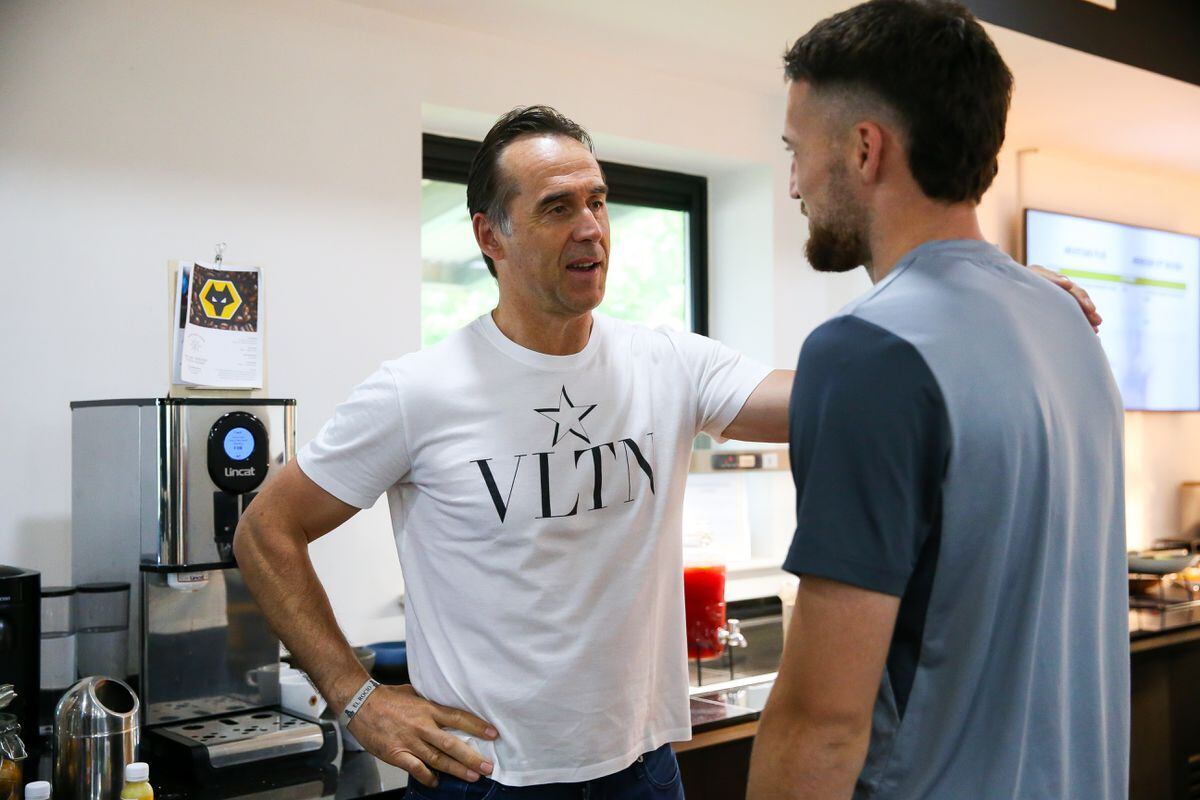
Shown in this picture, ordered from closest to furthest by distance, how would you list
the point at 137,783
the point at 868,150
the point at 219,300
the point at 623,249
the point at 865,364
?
the point at 865,364 → the point at 868,150 → the point at 137,783 → the point at 219,300 → the point at 623,249

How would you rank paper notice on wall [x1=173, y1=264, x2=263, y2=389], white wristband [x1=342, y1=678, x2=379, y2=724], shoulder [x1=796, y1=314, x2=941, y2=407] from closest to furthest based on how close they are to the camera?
shoulder [x1=796, y1=314, x2=941, y2=407]
white wristband [x1=342, y1=678, x2=379, y2=724]
paper notice on wall [x1=173, y1=264, x2=263, y2=389]

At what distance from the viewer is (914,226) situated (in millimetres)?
1007

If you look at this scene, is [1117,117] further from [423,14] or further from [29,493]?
[29,493]

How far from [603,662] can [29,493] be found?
4.42 ft

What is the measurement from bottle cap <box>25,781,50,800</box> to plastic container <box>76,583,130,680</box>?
0.34 meters

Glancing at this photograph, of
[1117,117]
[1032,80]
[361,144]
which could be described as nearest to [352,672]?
[361,144]

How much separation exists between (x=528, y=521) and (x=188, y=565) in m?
0.71

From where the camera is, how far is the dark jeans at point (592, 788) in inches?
57.7

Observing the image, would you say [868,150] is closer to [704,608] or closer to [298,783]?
[298,783]

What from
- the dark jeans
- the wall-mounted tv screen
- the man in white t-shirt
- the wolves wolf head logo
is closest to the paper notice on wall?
the wolves wolf head logo

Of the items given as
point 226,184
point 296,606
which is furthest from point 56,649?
point 226,184

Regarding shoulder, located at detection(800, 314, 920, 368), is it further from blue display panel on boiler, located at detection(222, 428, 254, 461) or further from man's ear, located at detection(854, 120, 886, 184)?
blue display panel on boiler, located at detection(222, 428, 254, 461)

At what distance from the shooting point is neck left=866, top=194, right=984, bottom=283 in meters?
1.01

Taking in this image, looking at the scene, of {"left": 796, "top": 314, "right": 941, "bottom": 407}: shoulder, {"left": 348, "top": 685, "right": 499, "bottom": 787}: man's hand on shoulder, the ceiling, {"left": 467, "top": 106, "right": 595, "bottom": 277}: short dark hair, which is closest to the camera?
{"left": 796, "top": 314, "right": 941, "bottom": 407}: shoulder
